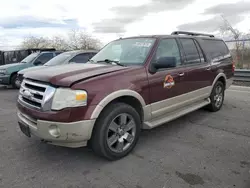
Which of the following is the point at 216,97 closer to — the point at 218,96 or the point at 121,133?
the point at 218,96

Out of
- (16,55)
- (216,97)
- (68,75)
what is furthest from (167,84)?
(16,55)

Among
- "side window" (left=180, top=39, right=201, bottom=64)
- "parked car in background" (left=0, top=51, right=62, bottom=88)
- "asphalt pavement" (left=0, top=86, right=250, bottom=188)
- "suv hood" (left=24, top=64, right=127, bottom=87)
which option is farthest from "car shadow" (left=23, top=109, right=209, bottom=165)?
"parked car in background" (left=0, top=51, right=62, bottom=88)

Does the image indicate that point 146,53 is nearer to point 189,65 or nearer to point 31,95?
point 189,65

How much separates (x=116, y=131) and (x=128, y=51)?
153 centimetres

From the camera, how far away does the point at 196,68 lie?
4438mm

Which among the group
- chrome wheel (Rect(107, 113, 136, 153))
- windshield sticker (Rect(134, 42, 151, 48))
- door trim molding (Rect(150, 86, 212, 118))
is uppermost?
windshield sticker (Rect(134, 42, 151, 48))

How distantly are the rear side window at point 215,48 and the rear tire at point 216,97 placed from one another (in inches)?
27.6

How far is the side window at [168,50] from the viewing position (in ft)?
12.3

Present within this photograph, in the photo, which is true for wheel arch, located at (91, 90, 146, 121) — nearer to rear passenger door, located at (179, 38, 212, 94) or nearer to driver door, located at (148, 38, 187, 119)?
driver door, located at (148, 38, 187, 119)

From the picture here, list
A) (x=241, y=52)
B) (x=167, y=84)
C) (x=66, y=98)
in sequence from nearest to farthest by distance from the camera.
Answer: (x=66, y=98) < (x=167, y=84) < (x=241, y=52)

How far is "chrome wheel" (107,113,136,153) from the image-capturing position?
309 cm

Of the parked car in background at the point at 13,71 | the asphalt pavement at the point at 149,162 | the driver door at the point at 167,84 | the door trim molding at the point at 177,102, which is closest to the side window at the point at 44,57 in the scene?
the parked car in background at the point at 13,71

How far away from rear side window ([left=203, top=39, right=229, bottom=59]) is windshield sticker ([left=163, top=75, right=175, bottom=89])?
1.78 meters

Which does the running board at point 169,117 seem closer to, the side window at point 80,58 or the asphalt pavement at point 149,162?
the asphalt pavement at point 149,162
